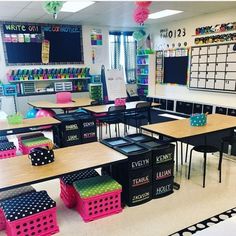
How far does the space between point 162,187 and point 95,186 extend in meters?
0.84

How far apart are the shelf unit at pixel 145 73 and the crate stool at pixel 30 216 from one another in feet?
21.4

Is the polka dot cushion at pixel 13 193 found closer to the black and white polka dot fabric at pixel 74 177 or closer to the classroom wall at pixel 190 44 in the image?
the black and white polka dot fabric at pixel 74 177

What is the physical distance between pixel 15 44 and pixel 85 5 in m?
2.57

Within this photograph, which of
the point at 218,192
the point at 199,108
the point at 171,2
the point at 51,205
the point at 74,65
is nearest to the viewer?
the point at 51,205

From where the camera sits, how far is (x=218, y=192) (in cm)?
296

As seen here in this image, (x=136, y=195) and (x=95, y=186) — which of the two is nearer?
(x=95, y=186)

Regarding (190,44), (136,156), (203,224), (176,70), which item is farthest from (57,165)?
(176,70)

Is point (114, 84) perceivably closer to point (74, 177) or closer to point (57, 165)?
point (74, 177)

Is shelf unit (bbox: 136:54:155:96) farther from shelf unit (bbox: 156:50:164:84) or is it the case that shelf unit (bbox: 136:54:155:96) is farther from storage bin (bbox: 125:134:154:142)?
storage bin (bbox: 125:134:154:142)

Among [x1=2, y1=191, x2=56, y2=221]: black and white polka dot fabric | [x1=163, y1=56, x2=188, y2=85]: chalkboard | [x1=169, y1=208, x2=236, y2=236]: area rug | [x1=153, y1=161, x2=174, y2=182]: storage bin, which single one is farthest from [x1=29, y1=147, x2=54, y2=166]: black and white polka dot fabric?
[x1=163, y1=56, x2=188, y2=85]: chalkboard

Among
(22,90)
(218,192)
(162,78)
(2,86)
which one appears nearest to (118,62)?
(162,78)

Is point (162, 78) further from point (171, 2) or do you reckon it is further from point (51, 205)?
point (51, 205)

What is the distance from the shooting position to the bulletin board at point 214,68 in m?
5.96

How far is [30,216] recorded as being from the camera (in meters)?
2.15
